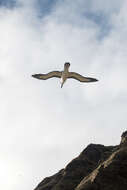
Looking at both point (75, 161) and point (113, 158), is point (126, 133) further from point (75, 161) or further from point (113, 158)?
point (113, 158)

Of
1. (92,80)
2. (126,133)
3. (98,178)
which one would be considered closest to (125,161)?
(98,178)

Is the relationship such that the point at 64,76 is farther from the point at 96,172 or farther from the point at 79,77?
the point at 96,172

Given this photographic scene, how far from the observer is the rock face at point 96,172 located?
58219mm

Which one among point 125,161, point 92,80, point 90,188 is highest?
point 92,80

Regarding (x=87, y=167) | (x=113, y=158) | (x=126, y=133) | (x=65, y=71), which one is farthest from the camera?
(x=126, y=133)

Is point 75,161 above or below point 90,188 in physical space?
above

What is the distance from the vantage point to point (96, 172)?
60906 millimetres

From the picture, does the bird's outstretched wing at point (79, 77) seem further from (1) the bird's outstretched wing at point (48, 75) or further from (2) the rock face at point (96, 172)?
(2) the rock face at point (96, 172)

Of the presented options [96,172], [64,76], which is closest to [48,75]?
[64,76]

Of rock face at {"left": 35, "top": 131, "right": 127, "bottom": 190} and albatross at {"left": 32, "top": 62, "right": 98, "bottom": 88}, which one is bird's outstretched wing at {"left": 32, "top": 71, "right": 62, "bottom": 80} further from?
rock face at {"left": 35, "top": 131, "right": 127, "bottom": 190}

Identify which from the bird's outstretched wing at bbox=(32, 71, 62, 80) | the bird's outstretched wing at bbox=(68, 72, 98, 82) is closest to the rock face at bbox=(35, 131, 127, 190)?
the bird's outstretched wing at bbox=(68, 72, 98, 82)

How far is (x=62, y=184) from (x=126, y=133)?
23688 mm

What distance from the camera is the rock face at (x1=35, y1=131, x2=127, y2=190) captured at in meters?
58.2

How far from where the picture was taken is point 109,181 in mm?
58250
